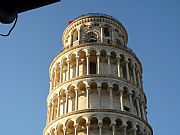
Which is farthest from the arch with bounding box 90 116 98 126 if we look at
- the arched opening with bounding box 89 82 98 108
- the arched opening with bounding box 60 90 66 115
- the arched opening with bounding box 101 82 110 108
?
the arched opening with bounding box 60 90 66 115

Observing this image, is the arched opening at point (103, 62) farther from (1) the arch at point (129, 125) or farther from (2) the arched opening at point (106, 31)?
(1) the arch at point (129, 125)

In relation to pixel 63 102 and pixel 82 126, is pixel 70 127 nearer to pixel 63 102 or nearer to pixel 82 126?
pixel 82 126

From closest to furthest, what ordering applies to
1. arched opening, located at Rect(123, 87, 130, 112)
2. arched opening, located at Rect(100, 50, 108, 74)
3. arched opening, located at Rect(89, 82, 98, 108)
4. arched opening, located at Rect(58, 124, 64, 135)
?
arched opening, located at Rect(58, 124, 64, 135) → arched opening, located at Rect(89, 82, 98, 108) → arched opening, located at Rect(123, 87, 130, 112) → arched opening, located at Rect(100, 50, 108, 74)

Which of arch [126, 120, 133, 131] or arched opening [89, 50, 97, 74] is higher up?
arched opening [89, 50, 97, 74]

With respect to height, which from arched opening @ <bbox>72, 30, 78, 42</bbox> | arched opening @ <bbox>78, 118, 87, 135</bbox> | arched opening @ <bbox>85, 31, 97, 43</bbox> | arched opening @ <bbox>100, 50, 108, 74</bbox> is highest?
arched opening @ <bbox>72, 30, 78, 42</bbox>

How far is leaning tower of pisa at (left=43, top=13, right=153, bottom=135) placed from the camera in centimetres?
2197

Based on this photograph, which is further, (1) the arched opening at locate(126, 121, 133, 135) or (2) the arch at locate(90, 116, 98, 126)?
(1) the arched opening at locate(126, 121, 133, 135)

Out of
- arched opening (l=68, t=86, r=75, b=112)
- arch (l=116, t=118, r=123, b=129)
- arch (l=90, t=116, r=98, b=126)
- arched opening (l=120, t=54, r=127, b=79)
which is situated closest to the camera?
arch (l=90, t=116, r=98, b=126)

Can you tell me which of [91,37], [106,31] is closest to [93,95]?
[91,37]

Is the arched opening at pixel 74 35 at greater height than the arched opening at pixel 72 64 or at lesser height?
greater

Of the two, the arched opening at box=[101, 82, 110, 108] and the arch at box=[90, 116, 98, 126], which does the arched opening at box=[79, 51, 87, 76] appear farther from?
the arch at box=[90, 116, 98, 126]

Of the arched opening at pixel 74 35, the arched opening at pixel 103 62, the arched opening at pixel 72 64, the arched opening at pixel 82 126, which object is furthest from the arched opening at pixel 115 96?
the arched opening at pixel 74 35

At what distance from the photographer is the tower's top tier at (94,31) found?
28.0 m

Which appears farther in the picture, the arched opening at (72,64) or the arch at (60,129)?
the arched opening at (72,64)
